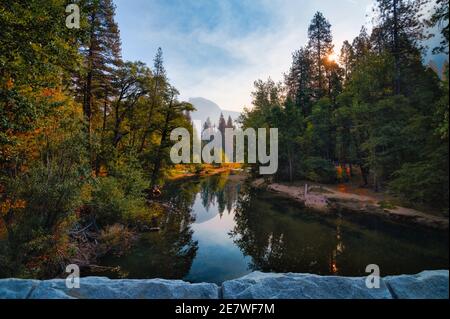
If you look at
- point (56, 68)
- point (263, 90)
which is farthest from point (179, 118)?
point (263, 90)

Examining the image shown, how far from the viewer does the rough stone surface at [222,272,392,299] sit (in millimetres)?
2861

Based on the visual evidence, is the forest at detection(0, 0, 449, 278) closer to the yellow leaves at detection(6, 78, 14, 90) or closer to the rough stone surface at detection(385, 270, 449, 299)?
the yellow leaves at detection(6, 78, 14, 90)

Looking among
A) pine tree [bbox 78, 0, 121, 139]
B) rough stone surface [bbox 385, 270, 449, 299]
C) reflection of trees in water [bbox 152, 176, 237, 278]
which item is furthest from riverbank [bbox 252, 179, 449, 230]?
pine tree [bbox 78, 0, 121, 139]

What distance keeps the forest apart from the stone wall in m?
1.17

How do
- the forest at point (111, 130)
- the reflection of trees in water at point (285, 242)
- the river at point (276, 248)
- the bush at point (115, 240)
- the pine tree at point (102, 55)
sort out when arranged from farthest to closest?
the pine tree at point (102, 55) → the bush at point (115, 240) → the reflection of trees in water at point (285, 242) → the river at point (276, 248) → the forest at point (111, 130)

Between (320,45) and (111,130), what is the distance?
34534 millimetres

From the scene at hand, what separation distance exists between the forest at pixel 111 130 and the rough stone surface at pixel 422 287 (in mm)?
979

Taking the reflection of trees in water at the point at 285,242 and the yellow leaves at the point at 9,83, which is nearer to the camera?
the yellow leaves at the point at 9,83

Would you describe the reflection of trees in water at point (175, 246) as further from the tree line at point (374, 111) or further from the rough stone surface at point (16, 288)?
the tree line at point (374, 111)

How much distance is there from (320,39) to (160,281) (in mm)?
42690

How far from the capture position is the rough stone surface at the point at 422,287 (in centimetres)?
278

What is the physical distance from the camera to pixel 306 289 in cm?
292

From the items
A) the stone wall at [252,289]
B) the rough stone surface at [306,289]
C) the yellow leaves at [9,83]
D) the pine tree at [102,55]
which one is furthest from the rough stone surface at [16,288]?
the pine tree at [102,55]

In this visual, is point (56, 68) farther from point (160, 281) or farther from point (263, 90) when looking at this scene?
point (263, 90)
